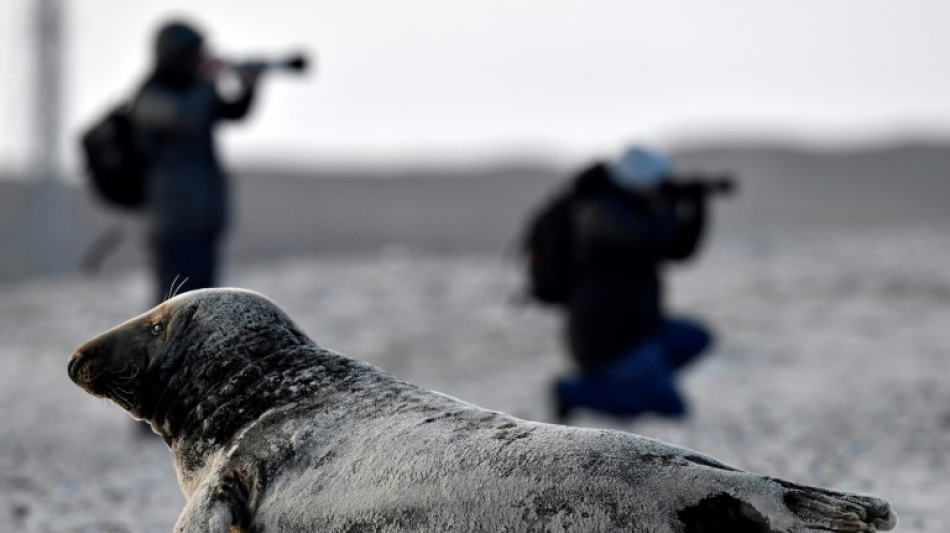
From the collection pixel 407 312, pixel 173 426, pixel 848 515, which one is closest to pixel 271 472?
pixel 173 426

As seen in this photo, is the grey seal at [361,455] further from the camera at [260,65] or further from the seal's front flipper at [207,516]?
the camera at [260,65]

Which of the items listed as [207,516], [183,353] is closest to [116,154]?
[183,353]

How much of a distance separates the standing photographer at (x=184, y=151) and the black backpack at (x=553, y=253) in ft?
7.19

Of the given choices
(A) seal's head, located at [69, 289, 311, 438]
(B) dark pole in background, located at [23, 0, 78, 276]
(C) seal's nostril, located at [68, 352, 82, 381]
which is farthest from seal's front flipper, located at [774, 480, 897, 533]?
(B) dark pole in background, located at [23, 0, 78, 276]

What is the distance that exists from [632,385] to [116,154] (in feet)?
12.8

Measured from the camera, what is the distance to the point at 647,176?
9.79 meters

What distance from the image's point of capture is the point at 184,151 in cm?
1011

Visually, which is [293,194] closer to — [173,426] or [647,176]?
[647,176]

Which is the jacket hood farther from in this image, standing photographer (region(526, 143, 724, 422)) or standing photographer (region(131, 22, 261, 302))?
standing photographer (region(526, 143, 724, 422))

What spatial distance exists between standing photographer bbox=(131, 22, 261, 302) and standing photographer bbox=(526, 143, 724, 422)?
87.2 inches

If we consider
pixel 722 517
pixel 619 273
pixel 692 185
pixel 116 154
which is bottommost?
pixel 619 273

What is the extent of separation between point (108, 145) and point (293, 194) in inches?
1658

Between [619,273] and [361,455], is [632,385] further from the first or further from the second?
[361,455]

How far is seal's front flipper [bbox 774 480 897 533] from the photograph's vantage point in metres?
3.71
